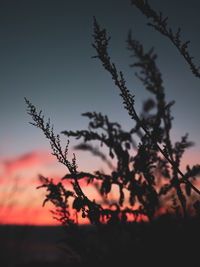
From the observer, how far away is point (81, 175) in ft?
8.32

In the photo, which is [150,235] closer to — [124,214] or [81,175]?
[124,214]

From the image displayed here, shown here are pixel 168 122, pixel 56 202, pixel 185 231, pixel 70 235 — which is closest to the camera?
pixel 185 231

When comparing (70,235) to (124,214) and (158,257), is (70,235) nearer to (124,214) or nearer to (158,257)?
(124,214)

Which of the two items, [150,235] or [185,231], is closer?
[185,231]

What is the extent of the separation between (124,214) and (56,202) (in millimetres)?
886

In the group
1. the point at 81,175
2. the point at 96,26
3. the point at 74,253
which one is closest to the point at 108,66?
the point at 96,26

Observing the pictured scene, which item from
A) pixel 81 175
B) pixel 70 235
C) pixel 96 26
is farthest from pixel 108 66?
pixel 70 235

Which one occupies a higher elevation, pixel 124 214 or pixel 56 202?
pixel 56 202

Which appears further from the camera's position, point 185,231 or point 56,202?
point 56,202

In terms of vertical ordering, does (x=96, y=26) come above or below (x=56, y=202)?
above

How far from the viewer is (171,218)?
2.42m

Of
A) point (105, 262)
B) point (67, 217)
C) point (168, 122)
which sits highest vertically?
point (168, 122)

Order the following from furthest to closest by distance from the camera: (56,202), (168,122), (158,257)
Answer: (168,122)
(56,202)
(158,257)

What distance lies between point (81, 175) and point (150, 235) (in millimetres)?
1107
